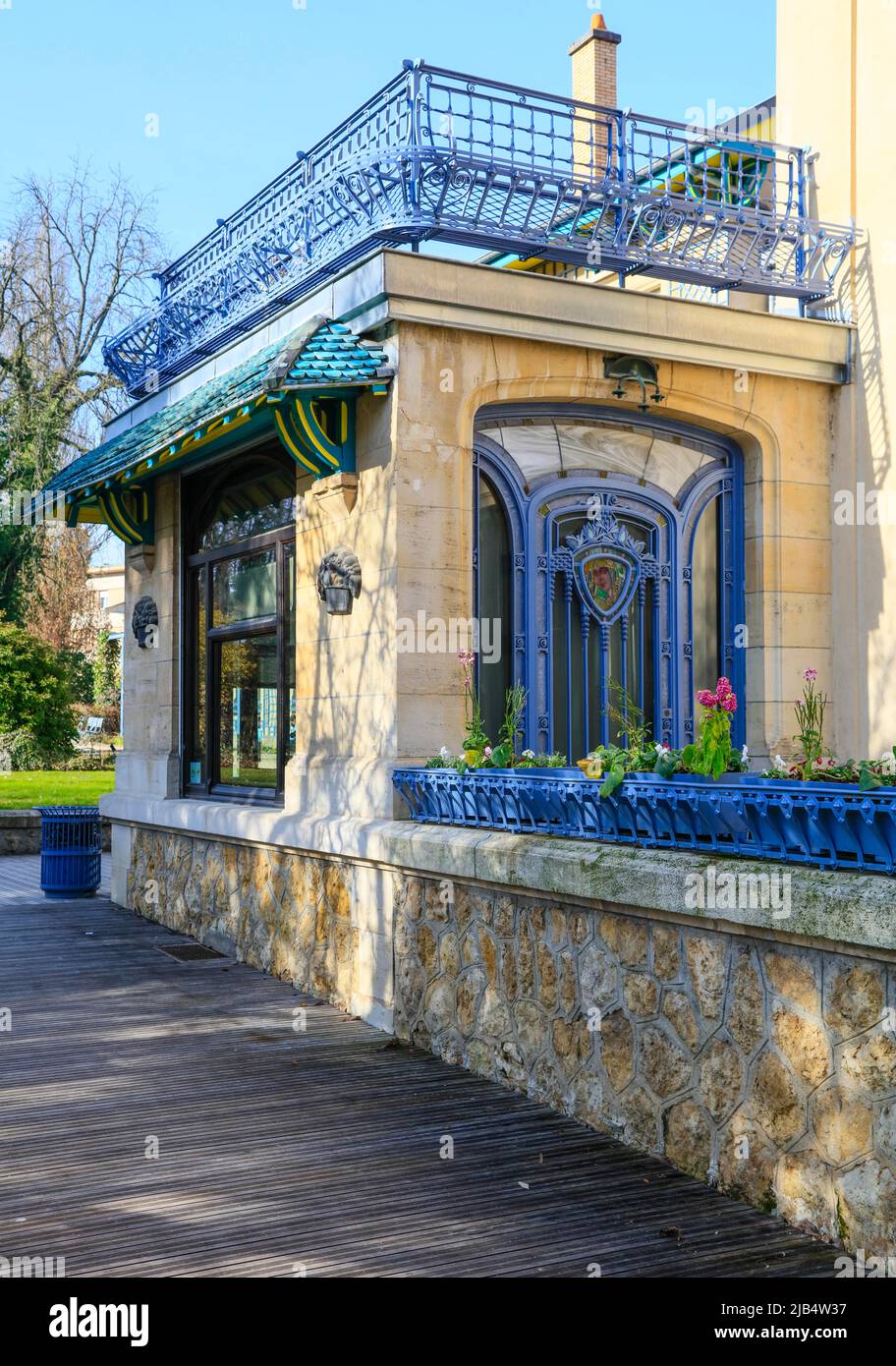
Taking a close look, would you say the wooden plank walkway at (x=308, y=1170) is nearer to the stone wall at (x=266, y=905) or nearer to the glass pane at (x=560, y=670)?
the stone wall at (x=266, y=905)

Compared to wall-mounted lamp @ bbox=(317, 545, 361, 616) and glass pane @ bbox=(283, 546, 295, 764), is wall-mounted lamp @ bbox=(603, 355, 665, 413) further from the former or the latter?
glass pane @ bbox=(283, 546, 295, 764)

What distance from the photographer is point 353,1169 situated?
583 cm

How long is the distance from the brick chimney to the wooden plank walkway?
15.3 meters

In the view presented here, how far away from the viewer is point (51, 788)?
24.8m

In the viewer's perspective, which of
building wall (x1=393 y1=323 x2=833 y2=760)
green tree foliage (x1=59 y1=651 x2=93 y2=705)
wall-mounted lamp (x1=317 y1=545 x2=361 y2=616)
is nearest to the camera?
building wall (x1=393 y1=323 x2=833 y2=760)

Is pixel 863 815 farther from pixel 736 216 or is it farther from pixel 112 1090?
pixel 736 216

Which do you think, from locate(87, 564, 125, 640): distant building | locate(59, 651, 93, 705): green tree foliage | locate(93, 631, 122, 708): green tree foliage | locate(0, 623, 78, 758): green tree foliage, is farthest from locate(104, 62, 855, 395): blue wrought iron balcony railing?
locate(87, 564, 125, 640): distant building

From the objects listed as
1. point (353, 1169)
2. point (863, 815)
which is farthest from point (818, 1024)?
point (353, 1169)

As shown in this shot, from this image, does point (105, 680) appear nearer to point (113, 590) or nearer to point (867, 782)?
point (113, 590)

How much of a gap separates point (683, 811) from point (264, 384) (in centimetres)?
397

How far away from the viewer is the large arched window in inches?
362

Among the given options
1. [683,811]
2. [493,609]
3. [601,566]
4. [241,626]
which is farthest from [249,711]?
[683,811]

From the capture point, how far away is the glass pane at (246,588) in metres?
10.8

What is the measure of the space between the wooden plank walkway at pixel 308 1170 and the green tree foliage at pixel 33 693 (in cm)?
1855
